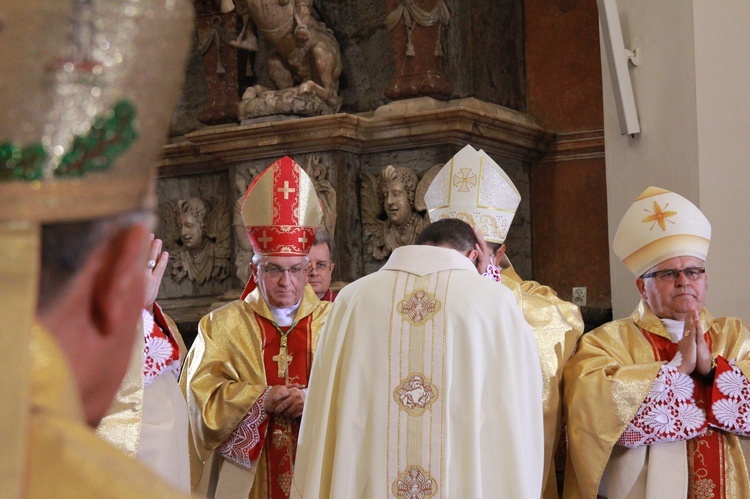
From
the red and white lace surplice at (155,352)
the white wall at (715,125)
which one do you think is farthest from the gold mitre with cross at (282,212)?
the white wall at (715,125)

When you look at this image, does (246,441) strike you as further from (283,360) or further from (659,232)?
(659,232)

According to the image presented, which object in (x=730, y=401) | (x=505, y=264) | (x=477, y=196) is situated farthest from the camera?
(x=505, y=264)

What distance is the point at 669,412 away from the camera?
3.91 meters

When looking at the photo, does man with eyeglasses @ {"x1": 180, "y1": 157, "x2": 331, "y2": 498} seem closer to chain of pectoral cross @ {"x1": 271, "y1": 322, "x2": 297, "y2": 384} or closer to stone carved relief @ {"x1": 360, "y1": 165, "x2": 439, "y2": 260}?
chain of pectoral cross @ {"x1": 271, "y1": 322, "x2": 297, "y2": 384}

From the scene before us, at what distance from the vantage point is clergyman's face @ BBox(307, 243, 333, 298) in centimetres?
527

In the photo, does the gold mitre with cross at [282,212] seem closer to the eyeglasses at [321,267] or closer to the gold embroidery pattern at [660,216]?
the eyeglasses at [321,267]

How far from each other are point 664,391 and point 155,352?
188cm

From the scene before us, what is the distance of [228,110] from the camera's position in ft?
24.8

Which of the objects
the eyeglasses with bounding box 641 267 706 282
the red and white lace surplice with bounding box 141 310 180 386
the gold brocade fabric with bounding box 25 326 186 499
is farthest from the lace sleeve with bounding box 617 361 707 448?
the gold brocade fabric with bounding box 25 326 186 499

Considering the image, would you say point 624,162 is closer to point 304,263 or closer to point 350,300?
point 304,263

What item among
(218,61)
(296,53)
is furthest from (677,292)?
(218,61)

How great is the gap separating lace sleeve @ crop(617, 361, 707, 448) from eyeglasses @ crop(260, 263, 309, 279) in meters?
1.55

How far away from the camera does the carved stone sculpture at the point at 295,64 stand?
7.04 meters

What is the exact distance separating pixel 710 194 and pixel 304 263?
2208mm
